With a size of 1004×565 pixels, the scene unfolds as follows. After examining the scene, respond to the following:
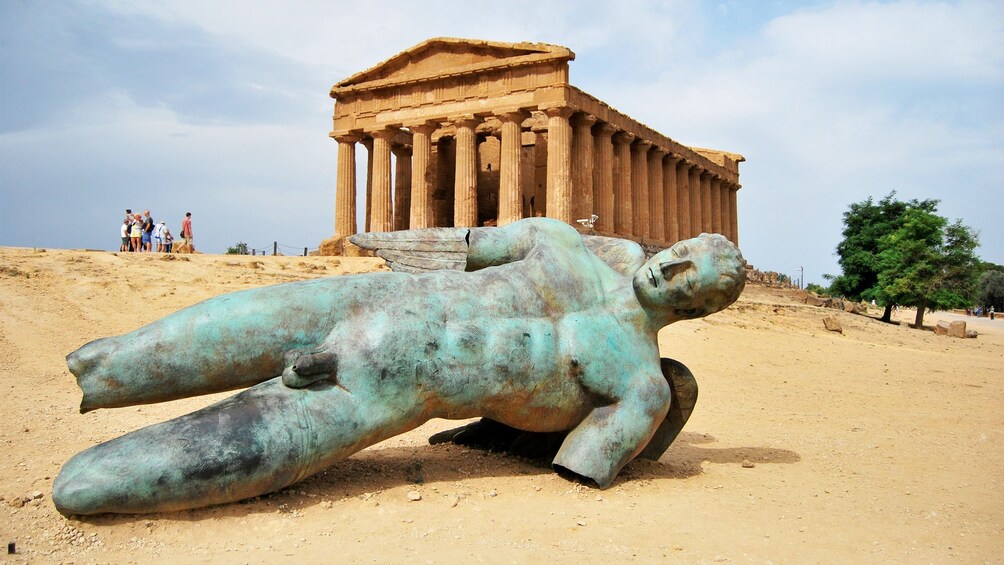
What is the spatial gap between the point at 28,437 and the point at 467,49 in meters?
23.1

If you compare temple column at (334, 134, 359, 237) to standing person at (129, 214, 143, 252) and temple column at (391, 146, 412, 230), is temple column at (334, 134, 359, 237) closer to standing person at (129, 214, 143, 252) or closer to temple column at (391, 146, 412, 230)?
temple column at (391, 146, 412, 230)

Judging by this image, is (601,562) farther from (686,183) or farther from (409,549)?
(686,183)

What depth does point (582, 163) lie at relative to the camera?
2622 centimetres

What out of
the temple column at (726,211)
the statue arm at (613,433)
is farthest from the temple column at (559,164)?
the statue arm at (613,433)

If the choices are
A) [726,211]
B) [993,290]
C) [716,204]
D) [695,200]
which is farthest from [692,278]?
[993,290]

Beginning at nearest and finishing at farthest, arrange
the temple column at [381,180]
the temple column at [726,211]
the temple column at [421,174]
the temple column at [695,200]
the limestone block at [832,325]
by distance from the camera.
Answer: the limestone block at [832,325]
the temple column at [421,174]
the temple column at [381,180]
the temple column at [695,200]
the temple column at [726,211]

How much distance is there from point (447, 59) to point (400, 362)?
24.5 m

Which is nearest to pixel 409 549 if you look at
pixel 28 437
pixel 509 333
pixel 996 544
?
pixel 509 333

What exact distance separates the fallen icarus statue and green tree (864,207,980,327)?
30.0m

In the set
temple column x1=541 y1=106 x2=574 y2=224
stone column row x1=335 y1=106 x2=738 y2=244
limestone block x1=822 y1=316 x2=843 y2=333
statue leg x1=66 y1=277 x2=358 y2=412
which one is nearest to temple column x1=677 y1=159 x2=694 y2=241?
stone column row x1=335 y1=106 x2=738 y2=244

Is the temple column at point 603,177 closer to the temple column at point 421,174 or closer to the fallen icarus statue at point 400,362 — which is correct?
the temple column at point 421,174

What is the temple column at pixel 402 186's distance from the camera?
3166 cm

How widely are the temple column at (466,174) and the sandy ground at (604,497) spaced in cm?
1643

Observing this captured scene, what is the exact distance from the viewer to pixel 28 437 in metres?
5.29
